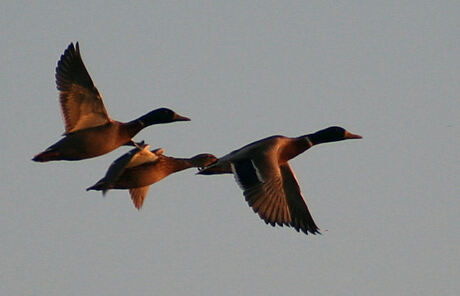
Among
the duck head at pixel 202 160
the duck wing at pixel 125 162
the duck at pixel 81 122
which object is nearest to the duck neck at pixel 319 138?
the duck head at pixel 202 160

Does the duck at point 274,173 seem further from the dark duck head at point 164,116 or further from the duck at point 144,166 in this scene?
the dark duck head at point 164,116

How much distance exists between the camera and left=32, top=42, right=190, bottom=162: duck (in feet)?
53.9

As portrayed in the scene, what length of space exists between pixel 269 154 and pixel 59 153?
11.6ft

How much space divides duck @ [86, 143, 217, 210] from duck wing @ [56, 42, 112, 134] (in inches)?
32.9

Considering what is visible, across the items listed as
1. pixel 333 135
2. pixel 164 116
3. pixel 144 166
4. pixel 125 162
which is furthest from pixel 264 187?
pixel 333 135

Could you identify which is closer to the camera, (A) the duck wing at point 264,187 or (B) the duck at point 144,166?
(B) the duck at point 144,166

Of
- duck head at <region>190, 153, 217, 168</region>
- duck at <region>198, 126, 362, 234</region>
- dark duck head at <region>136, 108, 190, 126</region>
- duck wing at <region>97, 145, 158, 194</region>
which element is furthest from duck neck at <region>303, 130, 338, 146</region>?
duck wing at <region>97, 145, 158, 194</region>

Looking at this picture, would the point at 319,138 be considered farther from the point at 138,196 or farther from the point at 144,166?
the point at 144,166

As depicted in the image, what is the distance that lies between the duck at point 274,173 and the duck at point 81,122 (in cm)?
172

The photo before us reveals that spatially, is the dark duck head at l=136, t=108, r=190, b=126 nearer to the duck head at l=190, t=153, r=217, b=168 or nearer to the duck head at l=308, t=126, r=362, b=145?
the duck head at l=190, t=153, r=217, b=168

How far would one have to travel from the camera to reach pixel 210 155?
17.7 m

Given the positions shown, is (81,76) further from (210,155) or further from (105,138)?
(210,155)

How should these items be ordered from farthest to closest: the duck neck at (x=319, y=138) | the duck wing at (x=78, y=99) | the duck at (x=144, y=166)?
1. the duck neck at (x=319, y=138)
2. the duck wing at (x=78, y=99)
3. the duck at (x=144, y=166)

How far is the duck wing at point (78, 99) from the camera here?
1672 cm
